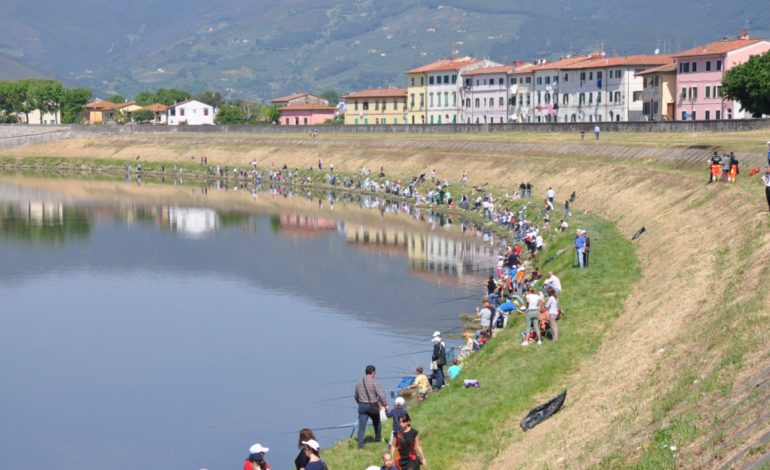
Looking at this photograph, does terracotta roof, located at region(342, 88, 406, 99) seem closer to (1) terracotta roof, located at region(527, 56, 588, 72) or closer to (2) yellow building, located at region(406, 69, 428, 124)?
(2) yellow building, located at region(406, 69, 428, 124)

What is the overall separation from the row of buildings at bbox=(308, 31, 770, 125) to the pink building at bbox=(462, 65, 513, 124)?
13cm

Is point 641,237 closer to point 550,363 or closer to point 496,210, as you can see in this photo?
point 550,363

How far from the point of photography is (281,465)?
104 ft

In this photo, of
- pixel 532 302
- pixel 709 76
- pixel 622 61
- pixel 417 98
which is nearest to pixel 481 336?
pixel 532 302

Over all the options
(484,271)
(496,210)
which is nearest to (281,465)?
(484,271)

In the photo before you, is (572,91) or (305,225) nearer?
(305,225)

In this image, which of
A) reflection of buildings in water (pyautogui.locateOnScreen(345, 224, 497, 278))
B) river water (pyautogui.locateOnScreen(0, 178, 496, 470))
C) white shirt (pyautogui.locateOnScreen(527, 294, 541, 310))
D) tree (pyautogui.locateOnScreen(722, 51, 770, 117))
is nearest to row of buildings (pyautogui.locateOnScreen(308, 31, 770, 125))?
tree (pyautogui.locateOnScreen(722, 51, 770, 117))

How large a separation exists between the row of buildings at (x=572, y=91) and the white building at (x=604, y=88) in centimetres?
11

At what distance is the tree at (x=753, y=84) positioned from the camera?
9931cm

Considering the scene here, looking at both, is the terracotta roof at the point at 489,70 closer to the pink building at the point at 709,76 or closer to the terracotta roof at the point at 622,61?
the terracotta roof at the point at 622,61

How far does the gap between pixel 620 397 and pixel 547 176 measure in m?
63.0

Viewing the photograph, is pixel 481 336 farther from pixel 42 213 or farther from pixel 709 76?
pixel 709 76

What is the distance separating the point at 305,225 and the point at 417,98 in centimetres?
9148

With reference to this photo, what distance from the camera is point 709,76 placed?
4847 inches
